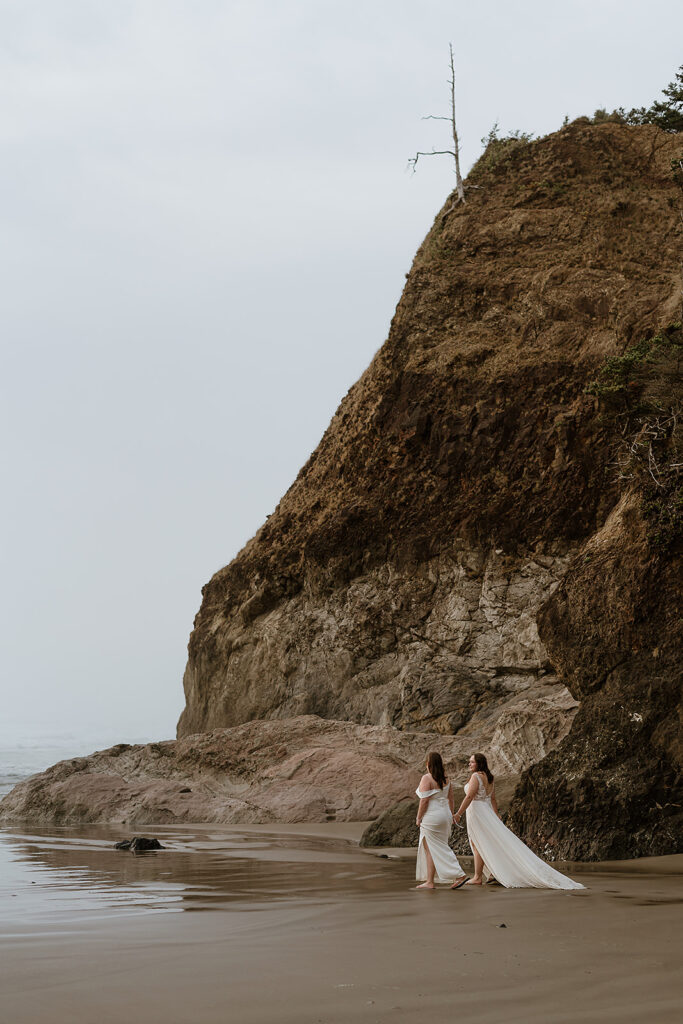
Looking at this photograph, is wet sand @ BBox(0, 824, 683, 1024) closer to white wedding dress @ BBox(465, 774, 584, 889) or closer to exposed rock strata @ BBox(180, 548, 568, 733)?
white wedding dress @ BBox(465, 774, 584, 889)

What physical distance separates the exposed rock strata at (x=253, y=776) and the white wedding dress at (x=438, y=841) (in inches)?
204

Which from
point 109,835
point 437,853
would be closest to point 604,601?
point 437,853

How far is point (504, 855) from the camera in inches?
348

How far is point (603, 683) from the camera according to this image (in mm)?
11523

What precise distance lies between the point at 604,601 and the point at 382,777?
254 inches

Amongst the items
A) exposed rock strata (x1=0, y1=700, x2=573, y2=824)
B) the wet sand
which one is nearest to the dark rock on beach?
the wet sand

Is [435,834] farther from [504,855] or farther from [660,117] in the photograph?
[660,117]

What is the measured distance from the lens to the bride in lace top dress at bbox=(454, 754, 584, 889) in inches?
330

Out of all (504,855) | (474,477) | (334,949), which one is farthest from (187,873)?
(474,477)

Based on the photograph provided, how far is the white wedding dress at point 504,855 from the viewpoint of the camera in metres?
8.32

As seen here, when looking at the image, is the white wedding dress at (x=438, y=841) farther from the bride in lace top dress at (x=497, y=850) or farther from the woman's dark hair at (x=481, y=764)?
the woman's dark hair at (x=481, y=764)

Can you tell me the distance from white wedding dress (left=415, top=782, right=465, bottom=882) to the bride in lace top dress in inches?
9.6

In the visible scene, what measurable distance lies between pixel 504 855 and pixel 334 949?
3.84m

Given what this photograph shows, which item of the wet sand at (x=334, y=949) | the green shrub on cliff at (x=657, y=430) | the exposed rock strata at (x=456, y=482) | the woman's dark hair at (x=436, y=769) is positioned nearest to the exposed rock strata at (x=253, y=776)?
the exposed rock strata at (x=456, y=482)
